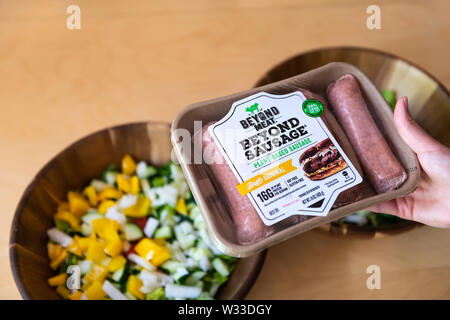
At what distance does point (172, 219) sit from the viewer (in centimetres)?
112

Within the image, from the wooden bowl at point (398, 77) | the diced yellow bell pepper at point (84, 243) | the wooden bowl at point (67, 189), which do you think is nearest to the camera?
the wooden bowl at point (67, 189)

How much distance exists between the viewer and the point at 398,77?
4.05 ft

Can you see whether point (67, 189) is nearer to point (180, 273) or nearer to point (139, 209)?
point (139, 209)

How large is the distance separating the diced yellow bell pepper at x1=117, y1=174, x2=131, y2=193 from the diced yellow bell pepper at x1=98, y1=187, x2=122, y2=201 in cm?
2

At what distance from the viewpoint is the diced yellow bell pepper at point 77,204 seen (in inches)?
44.3

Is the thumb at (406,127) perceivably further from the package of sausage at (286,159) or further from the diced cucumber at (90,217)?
the diced cucumber at (90,217)

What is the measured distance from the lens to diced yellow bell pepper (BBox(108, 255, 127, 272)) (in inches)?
40.5

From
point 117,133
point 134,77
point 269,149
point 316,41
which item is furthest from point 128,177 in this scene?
point 316,41

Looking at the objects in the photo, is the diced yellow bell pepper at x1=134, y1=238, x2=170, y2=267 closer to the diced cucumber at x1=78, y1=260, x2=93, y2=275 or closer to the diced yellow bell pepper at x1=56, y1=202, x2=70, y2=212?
the diced cucumber at x1=78, y1=260, x2=93, y2=275

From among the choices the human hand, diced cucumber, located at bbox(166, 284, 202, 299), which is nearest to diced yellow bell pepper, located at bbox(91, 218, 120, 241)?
diced cucumber, located at bbox(166, 284, 202, 299)

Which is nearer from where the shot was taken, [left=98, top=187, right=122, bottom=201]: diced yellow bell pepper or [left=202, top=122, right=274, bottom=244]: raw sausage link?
[left=202, top=122, right=274, bottom=244]: raw sausage link

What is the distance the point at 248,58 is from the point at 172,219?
727 millimetres

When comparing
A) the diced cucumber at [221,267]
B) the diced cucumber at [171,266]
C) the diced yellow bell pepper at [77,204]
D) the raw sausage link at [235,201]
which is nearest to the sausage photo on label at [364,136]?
the raw sausage link at [235,201]

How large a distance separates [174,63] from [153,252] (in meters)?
0.76
